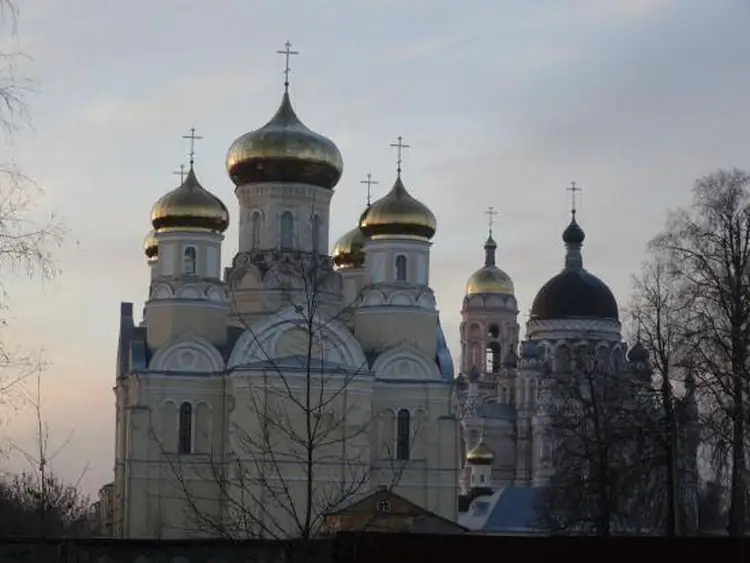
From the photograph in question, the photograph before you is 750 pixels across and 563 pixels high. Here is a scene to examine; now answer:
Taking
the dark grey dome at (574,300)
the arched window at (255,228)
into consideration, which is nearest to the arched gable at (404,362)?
the arched window at (255,228)

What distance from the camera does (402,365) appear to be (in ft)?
163

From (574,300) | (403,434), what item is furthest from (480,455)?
(403,434)

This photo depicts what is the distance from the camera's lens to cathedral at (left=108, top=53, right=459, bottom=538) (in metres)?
47.2

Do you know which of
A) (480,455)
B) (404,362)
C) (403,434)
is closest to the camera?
(403,434)

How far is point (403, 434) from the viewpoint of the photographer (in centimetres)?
4925

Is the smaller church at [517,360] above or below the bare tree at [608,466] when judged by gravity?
above

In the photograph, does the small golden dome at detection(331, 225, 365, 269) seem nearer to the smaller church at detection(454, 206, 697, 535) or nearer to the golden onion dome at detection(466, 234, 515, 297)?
the smaller church at detection(454, 206, 697, 535)

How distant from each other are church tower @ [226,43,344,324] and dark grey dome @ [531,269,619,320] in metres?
21.5

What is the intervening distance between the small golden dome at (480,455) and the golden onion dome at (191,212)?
889 inches

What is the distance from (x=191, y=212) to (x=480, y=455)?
23.8m

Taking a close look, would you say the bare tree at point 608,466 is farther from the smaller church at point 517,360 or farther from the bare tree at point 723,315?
the smaller church at point 517,360

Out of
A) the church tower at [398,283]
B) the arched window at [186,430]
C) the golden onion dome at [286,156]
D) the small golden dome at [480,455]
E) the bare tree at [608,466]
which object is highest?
the golden onion dome at [286,156]

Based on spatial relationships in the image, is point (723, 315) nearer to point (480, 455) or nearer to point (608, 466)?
point (608, 466)

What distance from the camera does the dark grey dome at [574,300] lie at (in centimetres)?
7225
